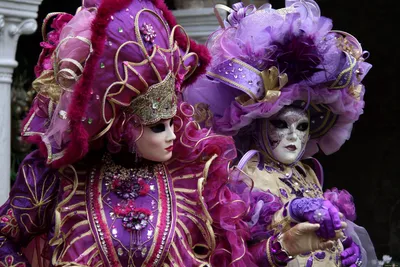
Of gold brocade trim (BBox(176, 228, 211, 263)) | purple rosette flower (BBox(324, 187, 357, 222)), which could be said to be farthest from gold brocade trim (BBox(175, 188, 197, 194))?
purple rosette flower (BBox(324, 187, 357, 222))

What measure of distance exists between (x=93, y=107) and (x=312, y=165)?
133cm

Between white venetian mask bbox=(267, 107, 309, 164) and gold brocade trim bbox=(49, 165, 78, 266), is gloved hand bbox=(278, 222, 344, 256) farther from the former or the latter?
gold brocade trim bbox=(49, 165, 78, 266)

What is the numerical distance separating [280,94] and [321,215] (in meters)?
0.55

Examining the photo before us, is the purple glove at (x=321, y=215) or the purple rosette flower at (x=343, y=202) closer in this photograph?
the purple glove at (x=321, y=215)

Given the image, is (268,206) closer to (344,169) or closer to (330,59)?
(330,59)

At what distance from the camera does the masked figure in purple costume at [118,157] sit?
3100 millimetres

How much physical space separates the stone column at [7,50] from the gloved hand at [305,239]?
74.1 inches

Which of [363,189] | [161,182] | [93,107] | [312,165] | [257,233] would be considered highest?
[93,107]

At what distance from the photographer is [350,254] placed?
3.72m

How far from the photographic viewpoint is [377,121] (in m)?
7.22

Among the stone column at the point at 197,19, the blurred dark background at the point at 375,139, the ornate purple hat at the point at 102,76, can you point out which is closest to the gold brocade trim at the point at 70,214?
the ornate purple hat at the point at 102,76

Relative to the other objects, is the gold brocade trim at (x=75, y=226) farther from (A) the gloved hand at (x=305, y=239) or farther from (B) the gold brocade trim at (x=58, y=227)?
(A) the gloved hand at (x=305, y=239)

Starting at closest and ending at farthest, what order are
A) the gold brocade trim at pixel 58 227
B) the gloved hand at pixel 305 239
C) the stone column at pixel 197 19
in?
the gold brocade trim at pixel 58 227, the gloved hand at pixel 305 239, the stone column at pixel 197 19

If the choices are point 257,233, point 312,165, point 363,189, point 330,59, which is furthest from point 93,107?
point 363,189
